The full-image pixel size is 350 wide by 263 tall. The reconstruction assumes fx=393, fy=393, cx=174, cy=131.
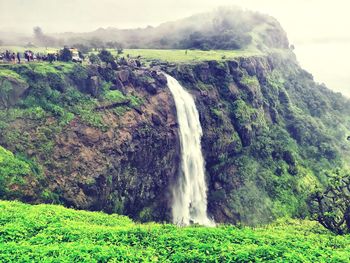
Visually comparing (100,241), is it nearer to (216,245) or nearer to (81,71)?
(216,245)

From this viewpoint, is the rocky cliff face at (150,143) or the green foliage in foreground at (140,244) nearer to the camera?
the green foliage in foreground at (140,244)

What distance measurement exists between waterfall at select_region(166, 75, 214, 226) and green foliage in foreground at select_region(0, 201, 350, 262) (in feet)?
101

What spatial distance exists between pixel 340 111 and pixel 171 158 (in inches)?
3282

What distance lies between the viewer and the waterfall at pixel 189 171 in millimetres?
51156

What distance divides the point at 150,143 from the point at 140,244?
32.2 m

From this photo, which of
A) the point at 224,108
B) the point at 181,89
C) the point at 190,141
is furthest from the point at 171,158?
the point at 224,108

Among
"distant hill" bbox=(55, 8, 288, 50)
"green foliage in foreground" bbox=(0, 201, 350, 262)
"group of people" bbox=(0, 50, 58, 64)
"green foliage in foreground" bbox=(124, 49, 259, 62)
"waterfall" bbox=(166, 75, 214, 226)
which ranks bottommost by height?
"waterfall" bbox=(166, 75, 214, 226)

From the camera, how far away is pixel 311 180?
72.7 m

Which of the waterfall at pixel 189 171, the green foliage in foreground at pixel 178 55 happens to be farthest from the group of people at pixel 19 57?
the green foliage in foreground at pixel 178 55

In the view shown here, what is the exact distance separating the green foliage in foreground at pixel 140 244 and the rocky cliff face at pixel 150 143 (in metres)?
A: 16.2

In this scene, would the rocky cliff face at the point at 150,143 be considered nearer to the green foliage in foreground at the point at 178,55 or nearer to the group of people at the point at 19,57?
the group of people at the point at 19,57

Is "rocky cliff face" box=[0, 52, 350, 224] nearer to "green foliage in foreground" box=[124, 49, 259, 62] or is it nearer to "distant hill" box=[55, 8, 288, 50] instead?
"green foliage in foreground" box=[124, 49, 259, 62]

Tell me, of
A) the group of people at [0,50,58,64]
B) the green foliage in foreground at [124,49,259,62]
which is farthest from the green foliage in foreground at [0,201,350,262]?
the green foliage in foreground at [124,49,259,62]

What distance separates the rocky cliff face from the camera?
39.9m
